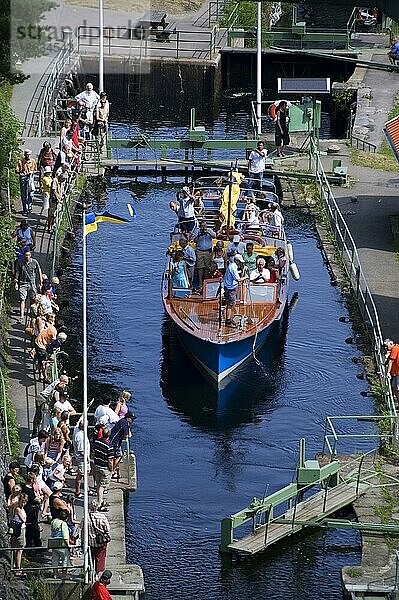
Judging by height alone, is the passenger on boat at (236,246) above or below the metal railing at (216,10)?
Result: below

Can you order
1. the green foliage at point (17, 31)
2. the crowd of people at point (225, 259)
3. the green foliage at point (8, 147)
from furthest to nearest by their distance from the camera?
1. the green foliage at point (17, 31)
2. the green foliage at point (8, 147)
3. the crowd of people at point (225, 259)

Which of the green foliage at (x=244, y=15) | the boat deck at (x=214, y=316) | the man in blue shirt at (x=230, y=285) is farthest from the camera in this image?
the green foliage at (x=244, y=15)

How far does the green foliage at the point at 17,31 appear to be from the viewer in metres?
50.4

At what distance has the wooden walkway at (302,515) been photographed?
28156 mm

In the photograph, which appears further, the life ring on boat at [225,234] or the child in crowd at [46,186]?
the child in crowd at [46,186]

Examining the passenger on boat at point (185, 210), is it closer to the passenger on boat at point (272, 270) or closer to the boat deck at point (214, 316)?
the passenger on boat at point (272, 270)

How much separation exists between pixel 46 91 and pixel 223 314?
72.7 ft

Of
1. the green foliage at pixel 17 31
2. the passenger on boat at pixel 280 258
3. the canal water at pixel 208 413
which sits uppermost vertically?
the green foliage at pixel 17 31

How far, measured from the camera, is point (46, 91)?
2223 inches

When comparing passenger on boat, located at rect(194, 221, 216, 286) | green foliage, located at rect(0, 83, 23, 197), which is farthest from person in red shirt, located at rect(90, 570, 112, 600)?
green foliage, located at rect(0, 83, 23, 197)

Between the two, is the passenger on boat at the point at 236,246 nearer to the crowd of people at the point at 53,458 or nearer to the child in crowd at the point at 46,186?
the crowd of people at the point at 53,458

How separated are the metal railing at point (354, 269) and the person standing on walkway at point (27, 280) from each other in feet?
26.1

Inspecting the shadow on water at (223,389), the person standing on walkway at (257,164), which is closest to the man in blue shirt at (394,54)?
the person standing on walkway at (257,164)

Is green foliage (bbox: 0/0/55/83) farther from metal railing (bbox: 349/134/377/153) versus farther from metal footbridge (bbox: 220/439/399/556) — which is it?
metal footbridge (bbox: 220/439/399/556)
